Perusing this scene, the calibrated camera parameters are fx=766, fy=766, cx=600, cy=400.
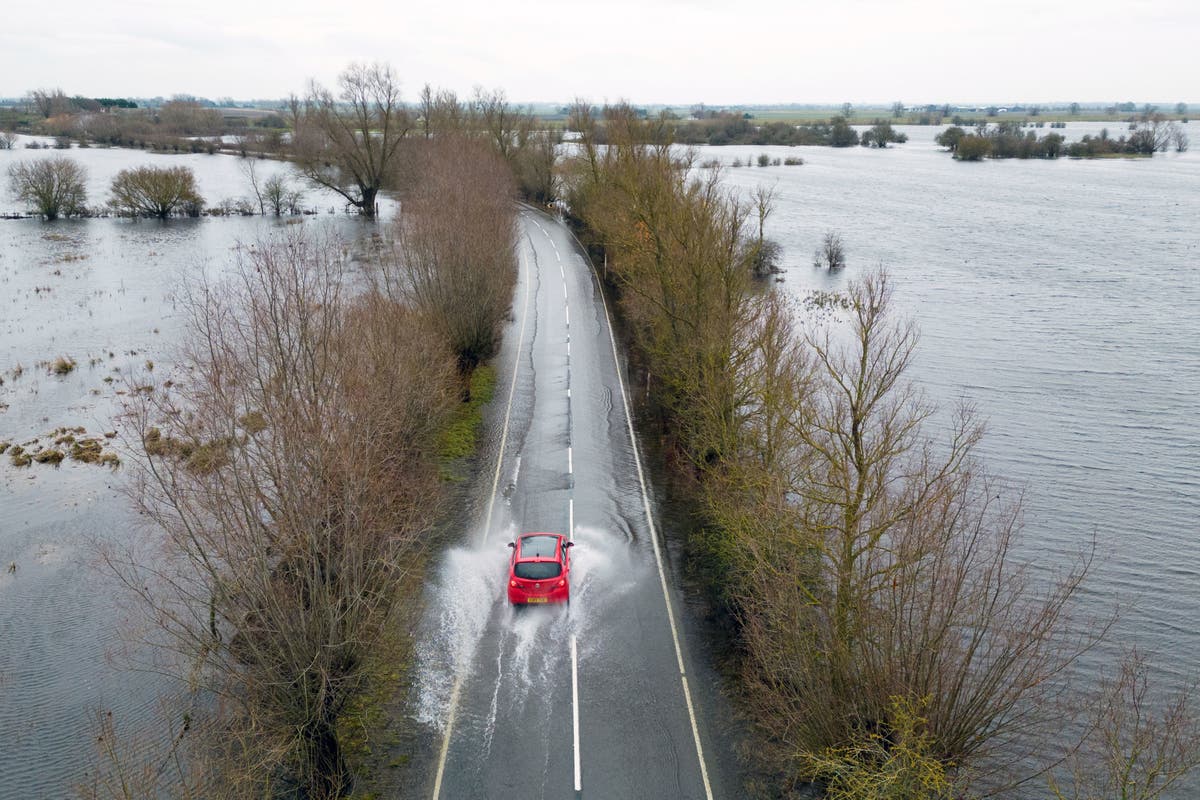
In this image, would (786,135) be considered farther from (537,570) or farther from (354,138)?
(537,570)

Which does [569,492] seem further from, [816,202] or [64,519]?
[816,202]

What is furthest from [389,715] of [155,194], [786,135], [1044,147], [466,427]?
[786,135]

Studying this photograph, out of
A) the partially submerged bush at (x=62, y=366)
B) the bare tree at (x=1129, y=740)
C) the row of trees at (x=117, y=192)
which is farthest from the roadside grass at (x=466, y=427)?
the row of trees at (x=117, y=192)

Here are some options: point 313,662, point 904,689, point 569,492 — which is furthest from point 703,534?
point 313,662

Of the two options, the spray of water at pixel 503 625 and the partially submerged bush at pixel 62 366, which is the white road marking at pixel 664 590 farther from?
the partially submerged bush at pixel 62 366

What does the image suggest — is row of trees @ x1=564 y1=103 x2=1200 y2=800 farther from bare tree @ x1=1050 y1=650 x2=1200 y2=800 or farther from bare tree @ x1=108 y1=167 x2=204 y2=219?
bare tree @ x1=108 y1=167 x2=204 y2=219
